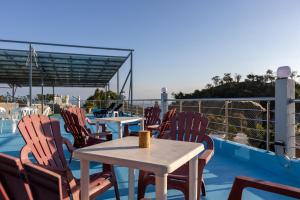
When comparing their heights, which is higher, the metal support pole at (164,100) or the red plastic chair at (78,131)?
the metal support pole at (164,100)

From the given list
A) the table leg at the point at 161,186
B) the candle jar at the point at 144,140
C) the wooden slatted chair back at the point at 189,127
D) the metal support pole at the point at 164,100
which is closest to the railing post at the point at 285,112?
the wooden slatted chair back at the point at 189,127

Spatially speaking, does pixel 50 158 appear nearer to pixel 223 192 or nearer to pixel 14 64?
pixel 223 192

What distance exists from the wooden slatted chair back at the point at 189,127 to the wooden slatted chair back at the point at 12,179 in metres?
1.96

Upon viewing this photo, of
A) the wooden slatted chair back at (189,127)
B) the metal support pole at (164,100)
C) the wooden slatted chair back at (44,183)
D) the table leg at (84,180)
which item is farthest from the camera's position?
the metal support pole at (164,100)

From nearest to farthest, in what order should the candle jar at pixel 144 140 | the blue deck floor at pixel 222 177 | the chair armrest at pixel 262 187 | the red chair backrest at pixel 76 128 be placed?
the chair armrest at pixel 262 187 < the candle jar at pixel 144 140 < the blue deck floor at pixel 222 177 < the red chair backrest at pixel 76 128

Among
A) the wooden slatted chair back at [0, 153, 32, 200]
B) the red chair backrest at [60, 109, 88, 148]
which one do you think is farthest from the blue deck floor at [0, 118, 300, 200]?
the wooden slatted chair back at [0, 153, 32, 200]

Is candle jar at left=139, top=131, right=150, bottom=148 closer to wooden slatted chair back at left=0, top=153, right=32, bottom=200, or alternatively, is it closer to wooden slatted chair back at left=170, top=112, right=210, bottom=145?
wooden slatted chair back at left=0, top=153, right=32, bottom=200

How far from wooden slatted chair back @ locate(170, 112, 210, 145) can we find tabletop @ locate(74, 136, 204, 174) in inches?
40.8

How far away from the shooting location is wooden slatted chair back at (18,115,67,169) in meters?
2.01

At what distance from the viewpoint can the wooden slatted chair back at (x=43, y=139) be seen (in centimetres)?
201

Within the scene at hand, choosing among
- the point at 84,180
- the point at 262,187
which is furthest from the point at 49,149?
the point at 262,187

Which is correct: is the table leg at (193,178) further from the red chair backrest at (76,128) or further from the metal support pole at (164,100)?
the metal support pole at (164,100)

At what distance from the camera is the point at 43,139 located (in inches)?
85.5

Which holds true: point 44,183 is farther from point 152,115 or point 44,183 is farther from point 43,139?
point 152,115
